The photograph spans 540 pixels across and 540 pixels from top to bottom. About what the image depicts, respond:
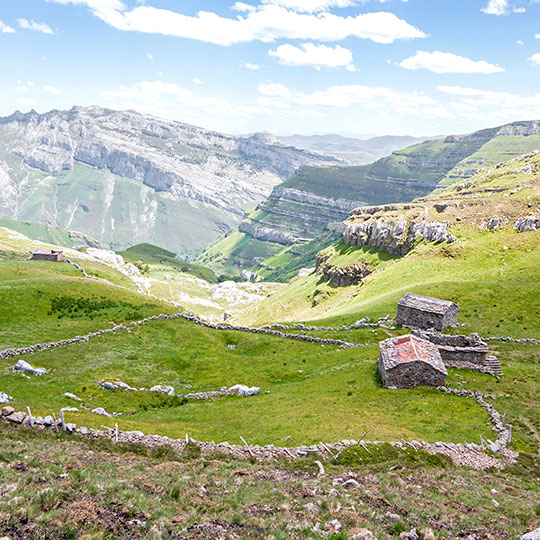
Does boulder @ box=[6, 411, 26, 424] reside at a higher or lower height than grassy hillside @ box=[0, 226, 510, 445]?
higher

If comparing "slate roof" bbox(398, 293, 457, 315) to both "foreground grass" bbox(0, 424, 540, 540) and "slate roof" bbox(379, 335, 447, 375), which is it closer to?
"slate roof" bbox(379, 335, 447, 375)

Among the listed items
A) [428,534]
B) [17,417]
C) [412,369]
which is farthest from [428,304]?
[17,417]

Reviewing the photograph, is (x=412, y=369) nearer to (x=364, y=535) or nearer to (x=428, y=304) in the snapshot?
(x=428, y=304)

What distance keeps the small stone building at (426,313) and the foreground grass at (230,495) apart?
37.2 m

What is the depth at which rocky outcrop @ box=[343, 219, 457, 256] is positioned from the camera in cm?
12632

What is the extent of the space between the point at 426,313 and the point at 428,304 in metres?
2.38

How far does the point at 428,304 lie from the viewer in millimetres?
65812

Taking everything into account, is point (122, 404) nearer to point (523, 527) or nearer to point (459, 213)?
point (523, 527)

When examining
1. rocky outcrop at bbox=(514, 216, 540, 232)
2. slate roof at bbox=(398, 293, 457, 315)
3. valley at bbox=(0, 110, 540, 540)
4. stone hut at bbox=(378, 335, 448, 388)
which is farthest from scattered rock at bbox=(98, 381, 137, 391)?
rocky outcrop at bbox=(514, 216, 540, 232)

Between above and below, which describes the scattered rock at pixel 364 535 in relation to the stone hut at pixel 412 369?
above

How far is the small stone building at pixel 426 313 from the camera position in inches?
2495

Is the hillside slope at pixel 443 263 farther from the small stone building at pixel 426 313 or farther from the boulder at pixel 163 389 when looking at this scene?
the boulder at pixel 163 389

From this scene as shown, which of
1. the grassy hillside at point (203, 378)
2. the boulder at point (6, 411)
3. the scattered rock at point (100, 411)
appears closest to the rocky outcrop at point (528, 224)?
the grassy hillside at point (203, 378)

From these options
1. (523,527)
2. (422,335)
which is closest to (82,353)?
(422,335)
